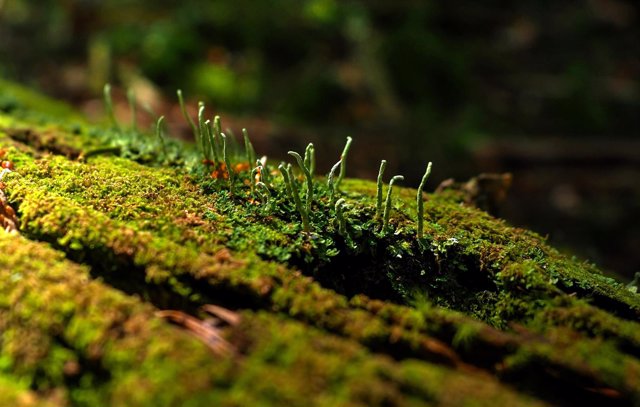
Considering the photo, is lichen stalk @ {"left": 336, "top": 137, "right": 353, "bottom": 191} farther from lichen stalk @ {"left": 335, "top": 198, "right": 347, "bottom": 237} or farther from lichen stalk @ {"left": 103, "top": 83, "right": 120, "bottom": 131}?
lichen stalk @ {"left": 103, "top": 83, "right": 120, "bottom": 131}

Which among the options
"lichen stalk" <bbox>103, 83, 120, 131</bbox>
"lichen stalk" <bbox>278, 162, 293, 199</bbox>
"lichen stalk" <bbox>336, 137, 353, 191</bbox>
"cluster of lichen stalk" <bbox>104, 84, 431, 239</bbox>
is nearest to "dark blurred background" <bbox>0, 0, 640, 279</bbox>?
"lichen stalk" <bbox>103, 83, 120, 131</bbox>

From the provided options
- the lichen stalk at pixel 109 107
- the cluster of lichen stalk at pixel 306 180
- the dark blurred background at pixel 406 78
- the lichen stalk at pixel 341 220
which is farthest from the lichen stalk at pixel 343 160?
the dark blurred background at pixel 406 78

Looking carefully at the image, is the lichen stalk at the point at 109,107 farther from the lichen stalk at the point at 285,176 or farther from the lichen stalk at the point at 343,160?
the lichen stalk at the point at 343,160

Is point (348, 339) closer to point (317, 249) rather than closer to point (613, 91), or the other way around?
point (317, 249)

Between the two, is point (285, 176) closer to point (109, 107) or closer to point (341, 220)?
point (341, 220)

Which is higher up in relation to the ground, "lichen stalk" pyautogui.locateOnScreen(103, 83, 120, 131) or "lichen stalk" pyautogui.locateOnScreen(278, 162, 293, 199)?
"lichen stalk" pyautogui.locateOnScreen(103, 83, 120, 131)
